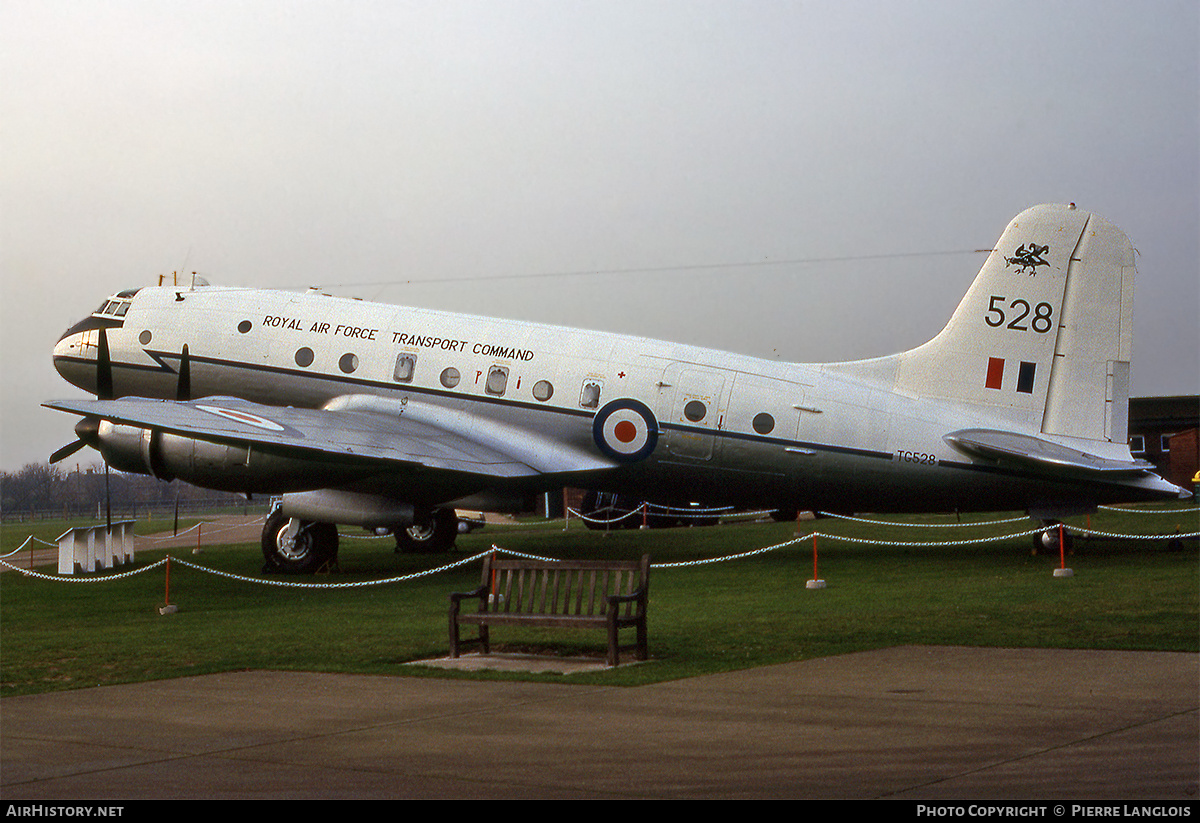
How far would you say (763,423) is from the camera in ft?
71.6

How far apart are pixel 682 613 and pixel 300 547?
34.6ft

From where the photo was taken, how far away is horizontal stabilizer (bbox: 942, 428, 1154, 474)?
1997cm

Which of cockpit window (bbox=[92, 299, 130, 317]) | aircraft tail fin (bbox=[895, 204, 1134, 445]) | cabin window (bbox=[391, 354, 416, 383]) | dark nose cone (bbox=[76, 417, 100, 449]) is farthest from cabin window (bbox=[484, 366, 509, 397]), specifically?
cockpit window (bbox=[92, 299, 130, 317])

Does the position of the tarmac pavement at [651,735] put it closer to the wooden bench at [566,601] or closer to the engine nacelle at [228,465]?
the wooden bench at [566,601]

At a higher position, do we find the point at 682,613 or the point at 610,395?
the point at 610,395

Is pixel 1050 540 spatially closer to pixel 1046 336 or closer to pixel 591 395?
pixel 1046 336

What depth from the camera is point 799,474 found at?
71.5 ft

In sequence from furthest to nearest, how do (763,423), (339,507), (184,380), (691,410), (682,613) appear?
1. (184,380)
2. (691,410)
3. (339,507)
4. (763,423)
5. (682,613)

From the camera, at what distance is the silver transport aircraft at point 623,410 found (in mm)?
20844

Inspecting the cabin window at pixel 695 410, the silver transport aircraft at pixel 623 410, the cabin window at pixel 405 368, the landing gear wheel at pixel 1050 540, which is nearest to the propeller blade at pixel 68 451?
the silver transport aircraft at pixel 623 410

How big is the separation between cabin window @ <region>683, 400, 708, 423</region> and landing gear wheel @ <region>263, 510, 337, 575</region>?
7.53m

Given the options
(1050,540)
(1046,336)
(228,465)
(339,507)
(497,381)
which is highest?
(1046,336)

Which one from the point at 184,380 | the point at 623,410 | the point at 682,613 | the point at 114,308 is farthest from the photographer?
the point at 114,308

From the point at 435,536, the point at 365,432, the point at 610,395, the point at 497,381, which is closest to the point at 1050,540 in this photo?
the point at 610,395
